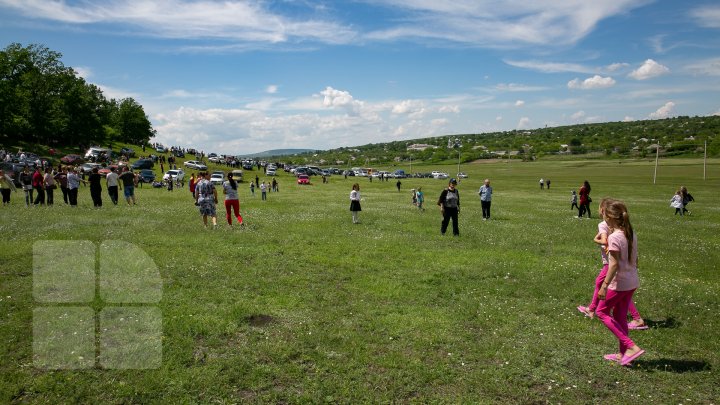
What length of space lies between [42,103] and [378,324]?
276ft

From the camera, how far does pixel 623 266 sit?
7102 millimetres

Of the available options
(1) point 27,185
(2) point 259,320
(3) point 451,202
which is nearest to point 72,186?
(1) point 27,185

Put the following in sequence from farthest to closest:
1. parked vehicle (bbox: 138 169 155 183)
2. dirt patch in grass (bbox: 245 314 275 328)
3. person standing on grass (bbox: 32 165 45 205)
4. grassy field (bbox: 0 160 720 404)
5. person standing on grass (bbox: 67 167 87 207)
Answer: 1. parked vehicle (bbox: 138 169 155 183)
2. person standing on grass (bbox: 32 165 45 205)
3. person standing on grass (bbox: 67 167 87 207)
4. dirt patch in grass (bbox: 245 314 275 328)
5. grassy field (bbox: 0 160 720 404)

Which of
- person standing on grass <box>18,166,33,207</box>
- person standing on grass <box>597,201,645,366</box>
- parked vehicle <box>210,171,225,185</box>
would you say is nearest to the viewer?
person standing on grass <box>597,201,645,366</box>

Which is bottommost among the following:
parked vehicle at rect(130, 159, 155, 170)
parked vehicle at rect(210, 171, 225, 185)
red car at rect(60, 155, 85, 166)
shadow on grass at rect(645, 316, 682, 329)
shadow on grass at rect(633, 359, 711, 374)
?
shadow on grass at rect(645, 316, 682, 329)

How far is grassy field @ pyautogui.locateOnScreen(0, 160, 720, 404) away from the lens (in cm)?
626

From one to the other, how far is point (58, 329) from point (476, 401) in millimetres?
6903

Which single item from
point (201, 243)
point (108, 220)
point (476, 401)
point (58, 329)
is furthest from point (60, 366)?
point (108, 220)

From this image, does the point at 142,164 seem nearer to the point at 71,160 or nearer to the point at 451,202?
the point at 71,160

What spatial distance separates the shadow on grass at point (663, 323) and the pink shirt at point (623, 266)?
257cm

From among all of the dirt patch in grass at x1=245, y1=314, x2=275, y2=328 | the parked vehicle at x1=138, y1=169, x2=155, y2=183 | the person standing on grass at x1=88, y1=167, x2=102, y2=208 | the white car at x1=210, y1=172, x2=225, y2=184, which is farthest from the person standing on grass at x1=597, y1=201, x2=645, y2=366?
the white car at x1=210, y1=172, x2=225, y2=184

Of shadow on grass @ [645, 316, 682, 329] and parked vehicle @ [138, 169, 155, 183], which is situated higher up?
parked vehicle @ [138, 169, 155, 183]

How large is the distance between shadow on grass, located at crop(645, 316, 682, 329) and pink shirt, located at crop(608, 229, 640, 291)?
2575mm

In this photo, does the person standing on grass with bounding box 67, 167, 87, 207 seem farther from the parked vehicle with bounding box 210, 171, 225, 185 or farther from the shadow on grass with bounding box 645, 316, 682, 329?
the parked vehicle with bounding box 210, 171, 225, 185
